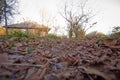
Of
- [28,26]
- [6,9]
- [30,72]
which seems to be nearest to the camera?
[30,72]

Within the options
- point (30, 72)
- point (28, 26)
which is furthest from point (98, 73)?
point (28, 26)

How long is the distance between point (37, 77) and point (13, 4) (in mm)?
24521

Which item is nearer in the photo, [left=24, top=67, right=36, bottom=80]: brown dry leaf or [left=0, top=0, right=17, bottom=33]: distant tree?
[left=24, top=67, right=36, bottom=80]: brown dry leaf

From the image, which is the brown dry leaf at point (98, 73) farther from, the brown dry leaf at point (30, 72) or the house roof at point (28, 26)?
the house roof at point (28, 26)

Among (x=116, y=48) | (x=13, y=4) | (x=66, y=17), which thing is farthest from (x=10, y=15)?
(x=116, y=48)

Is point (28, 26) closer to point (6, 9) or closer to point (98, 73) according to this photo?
point (6, 9)

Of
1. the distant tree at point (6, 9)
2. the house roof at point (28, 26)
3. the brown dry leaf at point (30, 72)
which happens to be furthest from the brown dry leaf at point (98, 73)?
the house roof at point (28, 26)

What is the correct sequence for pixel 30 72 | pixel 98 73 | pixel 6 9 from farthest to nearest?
pixel 6 9 → pixel 30 72 → pixel 98 73

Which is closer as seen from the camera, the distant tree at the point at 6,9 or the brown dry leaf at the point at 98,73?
the brown dry leaf at the point at 98,73

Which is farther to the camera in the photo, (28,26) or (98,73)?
(28,26)

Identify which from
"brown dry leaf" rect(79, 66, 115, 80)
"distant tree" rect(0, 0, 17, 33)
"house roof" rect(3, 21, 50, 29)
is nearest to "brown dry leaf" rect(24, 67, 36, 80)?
"brown dry leaf" rect(79, 66, 115, 80)

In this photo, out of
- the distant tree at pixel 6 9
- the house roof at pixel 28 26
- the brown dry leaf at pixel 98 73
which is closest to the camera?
the brown dry leaf at pixel 98 73

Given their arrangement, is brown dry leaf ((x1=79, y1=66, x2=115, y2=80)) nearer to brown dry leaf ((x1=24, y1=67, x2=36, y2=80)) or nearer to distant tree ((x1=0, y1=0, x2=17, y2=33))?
brown dry leaf ((x1=24, y1=67, x2=36, y2=80))

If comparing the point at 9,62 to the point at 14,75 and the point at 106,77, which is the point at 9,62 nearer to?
the point at 14,75
